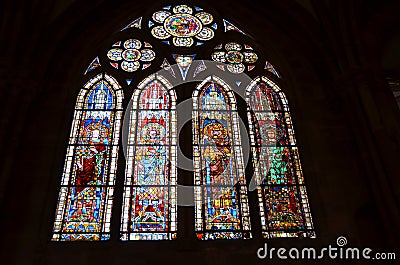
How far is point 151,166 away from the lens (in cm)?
825

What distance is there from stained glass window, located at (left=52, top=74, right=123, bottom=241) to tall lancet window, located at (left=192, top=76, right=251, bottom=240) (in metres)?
1.48

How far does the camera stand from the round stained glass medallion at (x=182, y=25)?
10.4m

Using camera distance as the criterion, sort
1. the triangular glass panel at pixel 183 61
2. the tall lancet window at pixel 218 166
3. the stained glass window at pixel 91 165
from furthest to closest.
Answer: the triangular glass panel at pixel 183 61 < the tall lancet window at pixel 218 166 < the stained glass window at pixel 91 165

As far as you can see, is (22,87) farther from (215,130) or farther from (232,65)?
(232,65)

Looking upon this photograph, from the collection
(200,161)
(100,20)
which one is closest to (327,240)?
(200,161)

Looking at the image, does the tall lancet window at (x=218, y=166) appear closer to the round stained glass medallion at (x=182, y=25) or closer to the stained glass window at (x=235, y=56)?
the stained glass window at (x=235, y=56)

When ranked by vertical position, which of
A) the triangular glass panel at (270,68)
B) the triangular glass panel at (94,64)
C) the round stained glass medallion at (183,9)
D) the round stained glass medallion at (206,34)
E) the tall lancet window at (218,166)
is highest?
the round stained glass medallion at (183,9)

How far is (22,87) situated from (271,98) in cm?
464

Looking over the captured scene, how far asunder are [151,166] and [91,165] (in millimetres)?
1045

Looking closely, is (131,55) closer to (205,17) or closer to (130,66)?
(130,66)

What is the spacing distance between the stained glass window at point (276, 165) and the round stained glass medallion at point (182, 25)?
6.24ft

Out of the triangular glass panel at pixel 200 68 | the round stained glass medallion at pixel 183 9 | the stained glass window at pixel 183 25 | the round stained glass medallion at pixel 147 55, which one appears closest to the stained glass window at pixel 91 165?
the round stained glass medallion at pixel 147 55

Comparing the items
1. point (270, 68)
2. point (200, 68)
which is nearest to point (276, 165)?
point (270, 68)

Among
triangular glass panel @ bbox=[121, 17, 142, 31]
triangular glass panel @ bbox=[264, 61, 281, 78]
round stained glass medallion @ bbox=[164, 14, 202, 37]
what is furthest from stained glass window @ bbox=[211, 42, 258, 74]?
triangular glass panel @ bbox=[121, 17, 142, 31]
